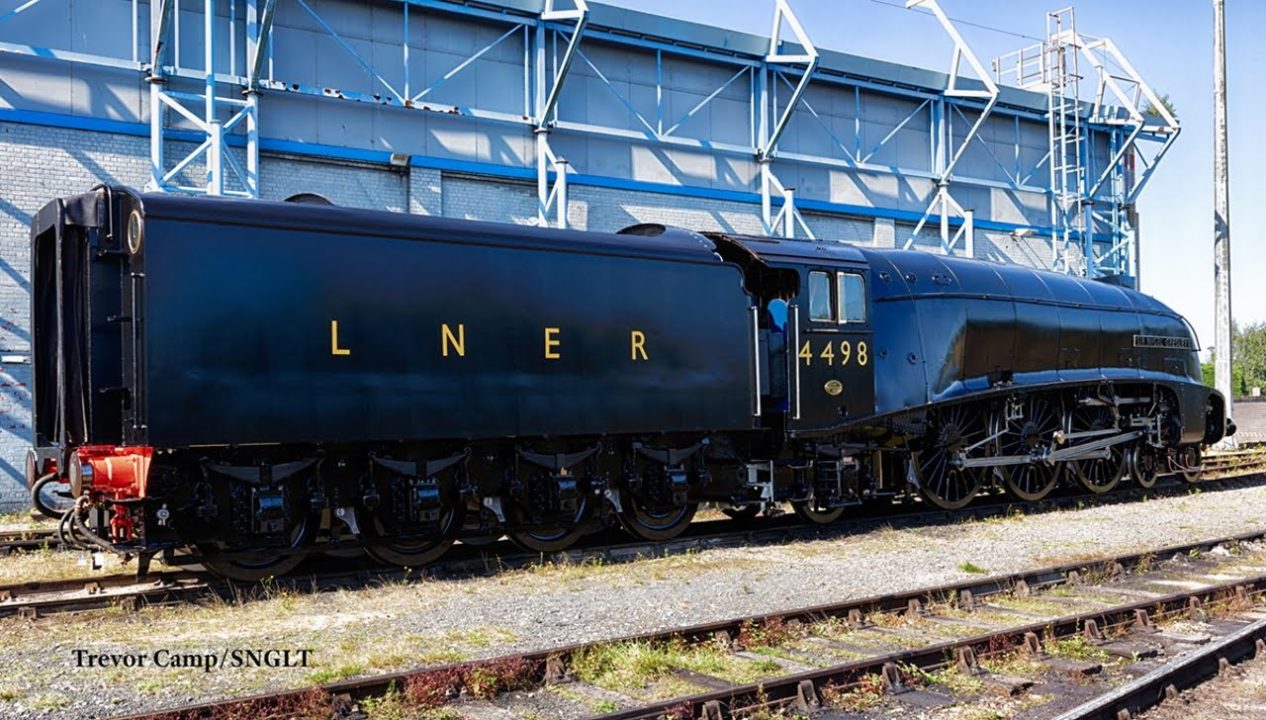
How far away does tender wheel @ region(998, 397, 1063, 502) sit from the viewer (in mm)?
15008

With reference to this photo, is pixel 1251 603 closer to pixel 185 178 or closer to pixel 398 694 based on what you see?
pixel 398 694

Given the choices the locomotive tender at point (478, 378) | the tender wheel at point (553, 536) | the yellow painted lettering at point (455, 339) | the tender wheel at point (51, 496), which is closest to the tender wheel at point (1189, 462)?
the locomotive tender at point (478, 378)

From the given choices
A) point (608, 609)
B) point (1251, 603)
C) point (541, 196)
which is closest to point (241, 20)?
point (541, 196)

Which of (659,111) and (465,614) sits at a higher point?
(659,111)

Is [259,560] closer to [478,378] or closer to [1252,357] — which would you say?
[478,378]

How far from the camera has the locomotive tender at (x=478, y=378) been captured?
8.81 metres

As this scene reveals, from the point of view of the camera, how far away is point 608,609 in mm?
8562

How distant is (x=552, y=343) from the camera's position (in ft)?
35.0

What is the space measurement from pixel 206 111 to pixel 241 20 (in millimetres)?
1808

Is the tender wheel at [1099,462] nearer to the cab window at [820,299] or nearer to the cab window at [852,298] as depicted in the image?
the cab window at [852,298]

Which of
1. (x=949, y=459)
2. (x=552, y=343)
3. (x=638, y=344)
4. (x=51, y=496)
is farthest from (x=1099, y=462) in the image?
(x=51, y=496)

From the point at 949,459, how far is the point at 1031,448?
1647 millimetres

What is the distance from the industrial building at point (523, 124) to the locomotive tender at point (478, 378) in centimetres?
677

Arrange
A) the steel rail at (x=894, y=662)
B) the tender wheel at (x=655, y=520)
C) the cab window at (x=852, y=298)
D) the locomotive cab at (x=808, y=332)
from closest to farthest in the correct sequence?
the steel rail at (x=894, y=662) < the tender wheel at (x=655, y=520) < the locomotive cab at (x=808, y=332) < the cab window at (x=852, y=298)
